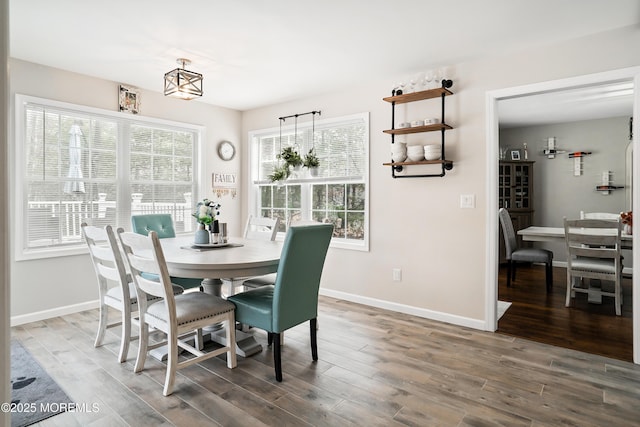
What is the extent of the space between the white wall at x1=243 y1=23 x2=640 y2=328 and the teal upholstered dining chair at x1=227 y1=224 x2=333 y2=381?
1543mm

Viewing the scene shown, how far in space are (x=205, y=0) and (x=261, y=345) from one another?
249 centimetres

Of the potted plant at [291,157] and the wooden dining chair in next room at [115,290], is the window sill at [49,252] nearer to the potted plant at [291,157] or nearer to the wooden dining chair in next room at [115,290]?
the wooden dining chair in next room at [115,290]

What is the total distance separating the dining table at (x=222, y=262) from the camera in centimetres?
231

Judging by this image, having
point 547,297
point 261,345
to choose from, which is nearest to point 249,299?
point 261,345

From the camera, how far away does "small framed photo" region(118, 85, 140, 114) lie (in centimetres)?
411

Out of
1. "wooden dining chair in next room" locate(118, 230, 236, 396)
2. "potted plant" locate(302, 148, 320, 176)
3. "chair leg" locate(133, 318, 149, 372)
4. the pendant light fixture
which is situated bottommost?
"chair leg" locate(133, 318, 149, 372)

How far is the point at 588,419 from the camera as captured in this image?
78.0 inches

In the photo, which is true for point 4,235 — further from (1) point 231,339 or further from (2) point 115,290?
(2) point 115,290

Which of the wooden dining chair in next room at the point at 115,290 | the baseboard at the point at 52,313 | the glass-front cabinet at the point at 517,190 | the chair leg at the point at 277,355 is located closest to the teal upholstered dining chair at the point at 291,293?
the chair leg at the point at 277,355

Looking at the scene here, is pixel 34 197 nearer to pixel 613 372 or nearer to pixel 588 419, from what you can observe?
pixel 588 419

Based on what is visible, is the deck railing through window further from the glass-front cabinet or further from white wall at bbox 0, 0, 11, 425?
the glass-front cabinet

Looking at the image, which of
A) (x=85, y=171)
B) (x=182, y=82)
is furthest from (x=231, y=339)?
(x=85, y=171)

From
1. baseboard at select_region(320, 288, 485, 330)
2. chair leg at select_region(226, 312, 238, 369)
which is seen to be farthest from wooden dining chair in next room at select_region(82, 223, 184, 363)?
baseboard at select_region(320, 288, 485, 330)

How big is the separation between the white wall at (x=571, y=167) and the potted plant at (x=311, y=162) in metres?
4.50
